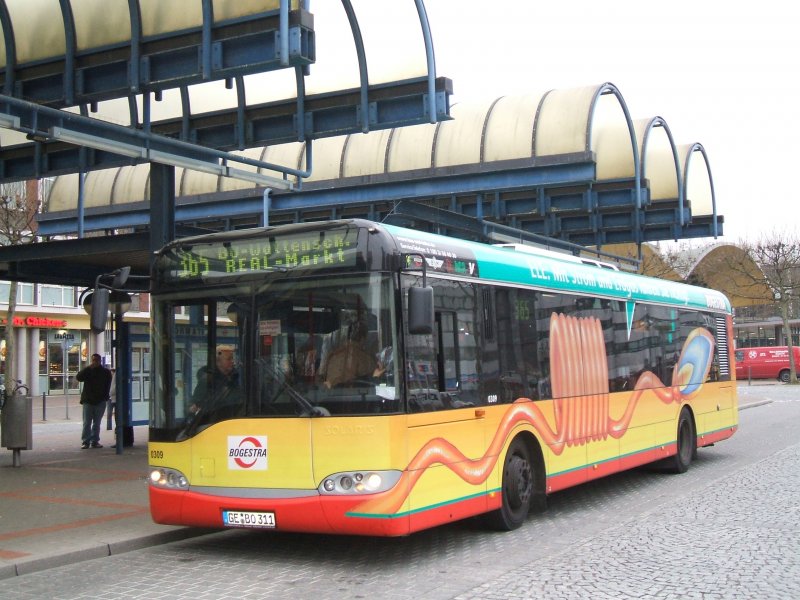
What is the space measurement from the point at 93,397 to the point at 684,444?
429 inches

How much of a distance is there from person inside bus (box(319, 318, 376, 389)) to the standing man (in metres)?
11.3

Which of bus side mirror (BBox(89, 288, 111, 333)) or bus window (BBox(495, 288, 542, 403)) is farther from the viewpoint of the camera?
bus window (BBox(495, 288, 542, 403))

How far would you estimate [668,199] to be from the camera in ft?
75.7

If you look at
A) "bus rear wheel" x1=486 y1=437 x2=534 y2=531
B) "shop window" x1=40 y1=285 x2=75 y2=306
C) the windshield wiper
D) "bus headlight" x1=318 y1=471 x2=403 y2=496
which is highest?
"shop window" x1=40 y1=285 x2=75 y2=306

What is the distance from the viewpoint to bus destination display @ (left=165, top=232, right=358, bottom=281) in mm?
7613

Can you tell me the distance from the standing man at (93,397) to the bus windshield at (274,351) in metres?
9.82

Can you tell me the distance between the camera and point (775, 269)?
4884 centimetres

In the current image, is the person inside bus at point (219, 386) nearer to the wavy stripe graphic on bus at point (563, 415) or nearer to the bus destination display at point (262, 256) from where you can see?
the bus destination display at point (262, 256)

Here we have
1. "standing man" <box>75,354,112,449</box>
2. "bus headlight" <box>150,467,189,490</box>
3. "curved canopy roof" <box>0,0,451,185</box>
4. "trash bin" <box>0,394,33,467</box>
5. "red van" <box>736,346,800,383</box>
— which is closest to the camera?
"bus headlight" <box>150,467,189,490</box>

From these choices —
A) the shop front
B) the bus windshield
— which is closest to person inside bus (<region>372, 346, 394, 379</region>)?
the bus windshield

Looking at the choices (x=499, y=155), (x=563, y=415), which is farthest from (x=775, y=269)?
(x=563, y=415)

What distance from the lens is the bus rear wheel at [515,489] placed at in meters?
8.95

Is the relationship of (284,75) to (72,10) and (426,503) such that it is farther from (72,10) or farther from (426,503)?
(426,503)

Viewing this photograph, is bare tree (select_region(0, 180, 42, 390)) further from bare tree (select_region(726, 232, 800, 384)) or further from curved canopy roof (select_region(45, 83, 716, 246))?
bare tree (select_region(726, 232, 800, 384))
